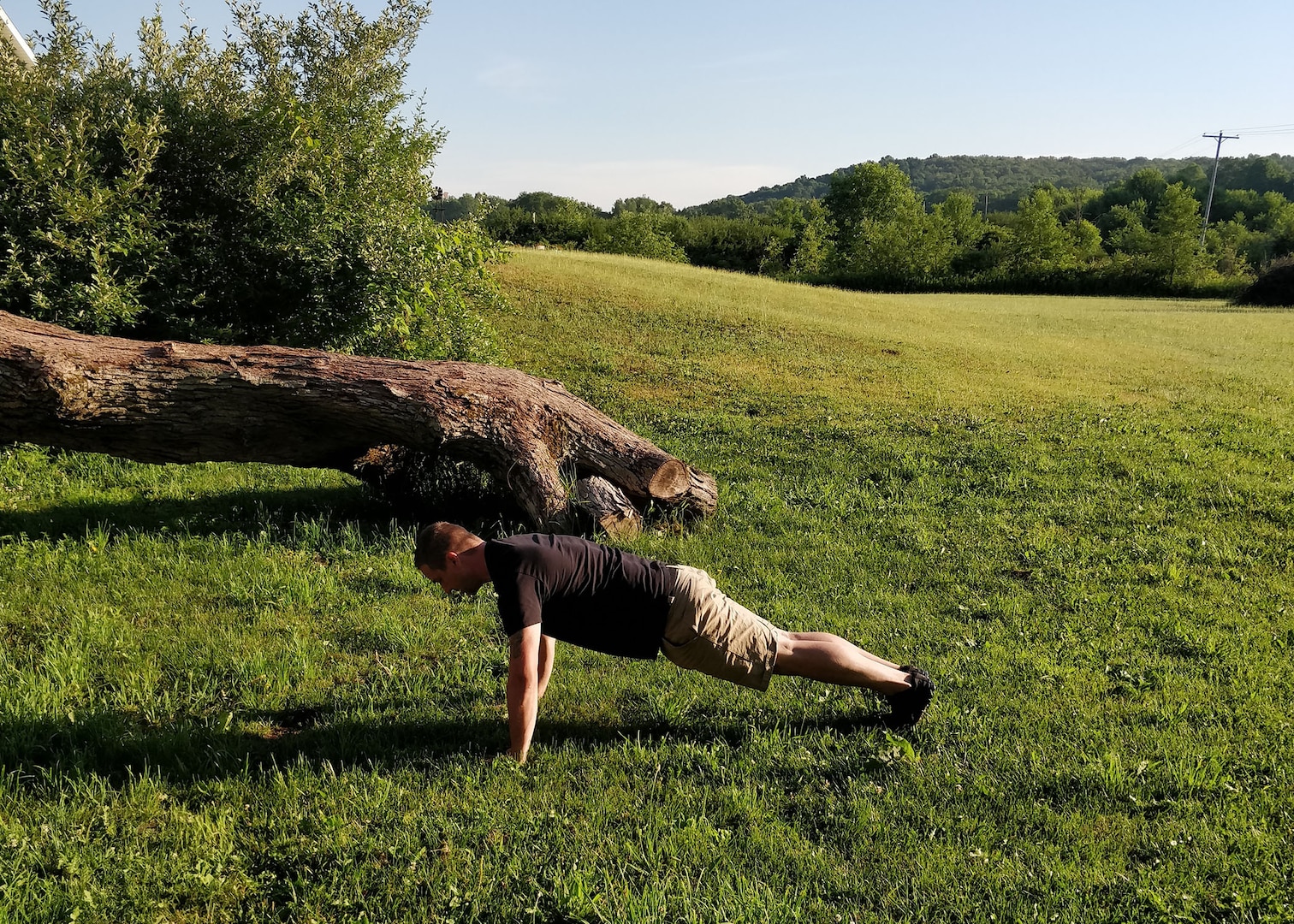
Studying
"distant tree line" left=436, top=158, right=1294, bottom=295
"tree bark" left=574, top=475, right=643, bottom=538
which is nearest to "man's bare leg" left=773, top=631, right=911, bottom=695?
"tree bark" left=574, top=475, right=643, bottom=538

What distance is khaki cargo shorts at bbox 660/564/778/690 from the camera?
15.5 ft

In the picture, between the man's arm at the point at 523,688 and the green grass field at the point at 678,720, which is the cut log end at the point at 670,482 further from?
the man's arm at the point at 523,688

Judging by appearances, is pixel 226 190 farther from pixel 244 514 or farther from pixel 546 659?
pixel 546 659

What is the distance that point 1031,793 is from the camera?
4.39 meters

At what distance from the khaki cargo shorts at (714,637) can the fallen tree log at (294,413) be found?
128 inches

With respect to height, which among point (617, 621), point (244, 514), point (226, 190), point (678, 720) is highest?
point (226, 190)

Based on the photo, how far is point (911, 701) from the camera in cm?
501

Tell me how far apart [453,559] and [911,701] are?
271cm

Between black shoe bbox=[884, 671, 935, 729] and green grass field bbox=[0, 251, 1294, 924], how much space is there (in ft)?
0.51

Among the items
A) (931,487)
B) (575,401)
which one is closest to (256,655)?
(575,401)

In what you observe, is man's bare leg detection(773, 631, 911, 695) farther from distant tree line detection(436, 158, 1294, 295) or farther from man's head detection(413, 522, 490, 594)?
distant tree line detection(436, 158, 1294, 295)

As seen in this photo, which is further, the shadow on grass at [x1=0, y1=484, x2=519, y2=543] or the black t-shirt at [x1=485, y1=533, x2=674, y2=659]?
the shadow on grass at [x1=0, y1=484, x2=519, y2=543]

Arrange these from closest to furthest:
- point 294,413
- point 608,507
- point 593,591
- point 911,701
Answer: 1. point 593,591
2. point 911,701
3. point 294,413
4. point 608,507

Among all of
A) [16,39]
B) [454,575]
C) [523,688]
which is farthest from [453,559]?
[16,39]
